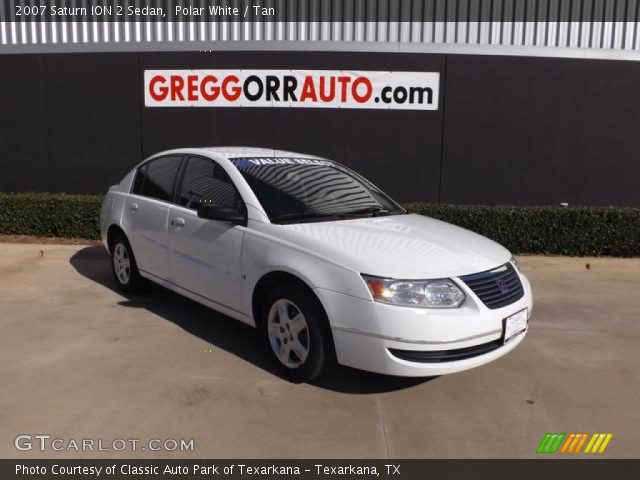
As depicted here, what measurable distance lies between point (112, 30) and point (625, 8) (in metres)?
9.21

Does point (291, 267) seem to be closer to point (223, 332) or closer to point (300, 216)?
point (300, 216)

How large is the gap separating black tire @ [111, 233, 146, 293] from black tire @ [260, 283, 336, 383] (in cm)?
232

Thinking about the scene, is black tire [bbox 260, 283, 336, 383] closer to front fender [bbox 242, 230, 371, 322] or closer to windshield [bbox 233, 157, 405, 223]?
front fender [bbox 242, 230, 371, 322]

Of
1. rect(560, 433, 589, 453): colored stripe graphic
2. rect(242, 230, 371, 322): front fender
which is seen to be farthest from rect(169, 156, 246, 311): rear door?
rect(560, 433, 589, 453): colored stripe graphic

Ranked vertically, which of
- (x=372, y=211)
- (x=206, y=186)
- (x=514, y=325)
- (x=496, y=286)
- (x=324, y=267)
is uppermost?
(x=206, y=186)

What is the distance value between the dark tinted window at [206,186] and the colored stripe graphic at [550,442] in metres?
2.66

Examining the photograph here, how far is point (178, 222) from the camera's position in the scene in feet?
15.3

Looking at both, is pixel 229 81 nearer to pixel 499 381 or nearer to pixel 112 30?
pixel 112 30

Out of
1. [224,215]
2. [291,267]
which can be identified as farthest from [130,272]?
[291,267]

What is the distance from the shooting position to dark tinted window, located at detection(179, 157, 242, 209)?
4363mm

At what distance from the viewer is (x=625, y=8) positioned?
30.4ft

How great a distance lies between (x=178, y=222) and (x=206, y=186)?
0.40m

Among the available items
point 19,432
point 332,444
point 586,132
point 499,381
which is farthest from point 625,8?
point 19,432

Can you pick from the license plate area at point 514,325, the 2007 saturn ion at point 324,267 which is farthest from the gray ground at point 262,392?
the license plate area at point 514,325
